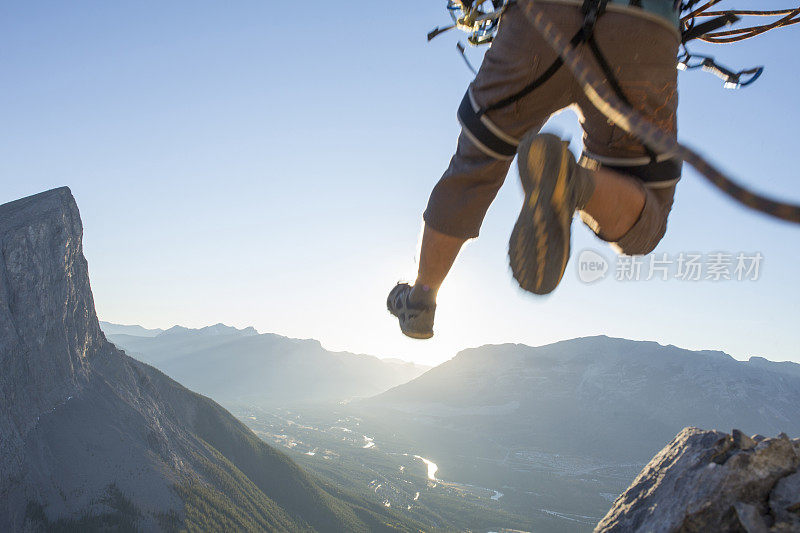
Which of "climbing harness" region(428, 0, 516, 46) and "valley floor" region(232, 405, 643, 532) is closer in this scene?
"climbing harness" region(428, 0, 516, 46)

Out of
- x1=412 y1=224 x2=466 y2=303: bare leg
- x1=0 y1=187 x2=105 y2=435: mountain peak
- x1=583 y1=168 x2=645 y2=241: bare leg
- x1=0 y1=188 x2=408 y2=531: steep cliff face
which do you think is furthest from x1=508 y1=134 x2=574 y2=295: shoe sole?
x1=0 y1=187 x2=105 y2=435: mountain peak

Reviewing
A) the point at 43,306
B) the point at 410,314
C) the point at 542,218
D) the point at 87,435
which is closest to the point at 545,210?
the point at 542,218

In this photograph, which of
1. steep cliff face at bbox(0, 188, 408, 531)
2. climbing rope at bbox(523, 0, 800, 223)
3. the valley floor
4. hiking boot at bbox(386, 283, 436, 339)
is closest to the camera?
climbing rope at bbox(523, 0, 800, 223)

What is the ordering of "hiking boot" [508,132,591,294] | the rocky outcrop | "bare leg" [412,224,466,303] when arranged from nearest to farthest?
1. "hiking boot" [508,132,591,294]
2. the rocky outcrop
3. "bare leg" [412,224,466,303]

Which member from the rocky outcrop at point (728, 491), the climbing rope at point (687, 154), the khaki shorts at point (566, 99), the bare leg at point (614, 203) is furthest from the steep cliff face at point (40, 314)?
the climbing rope at point (687, 154)

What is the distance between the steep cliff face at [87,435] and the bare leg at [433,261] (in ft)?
354

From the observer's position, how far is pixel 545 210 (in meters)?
1.90

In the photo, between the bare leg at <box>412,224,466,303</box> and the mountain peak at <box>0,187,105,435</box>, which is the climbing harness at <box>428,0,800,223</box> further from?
the mountain peak at <box>0,187,105,435</box>

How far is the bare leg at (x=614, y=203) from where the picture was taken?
6.70 feet

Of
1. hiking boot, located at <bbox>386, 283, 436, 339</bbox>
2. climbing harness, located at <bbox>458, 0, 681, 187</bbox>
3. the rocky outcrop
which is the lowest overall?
the rocky outcrop

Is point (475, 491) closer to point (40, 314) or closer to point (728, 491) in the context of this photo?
point (40, 314)

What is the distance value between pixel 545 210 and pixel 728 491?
1565 millimetres

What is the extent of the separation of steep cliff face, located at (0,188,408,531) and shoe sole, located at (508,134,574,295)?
358ft

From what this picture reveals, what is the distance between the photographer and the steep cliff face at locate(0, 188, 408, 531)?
86.7 meters
